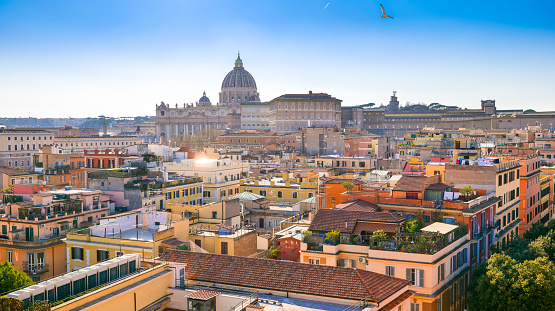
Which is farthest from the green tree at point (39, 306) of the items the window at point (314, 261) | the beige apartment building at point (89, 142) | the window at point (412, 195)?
the beige apartment building at point (89, 142)

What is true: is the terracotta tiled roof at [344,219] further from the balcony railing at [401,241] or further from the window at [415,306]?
the window at [415,306]

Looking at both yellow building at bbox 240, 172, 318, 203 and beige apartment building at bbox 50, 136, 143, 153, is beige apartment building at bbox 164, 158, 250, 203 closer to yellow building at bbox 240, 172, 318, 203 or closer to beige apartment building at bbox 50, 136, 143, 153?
yellow building at bbox 240, 172, 318, 203

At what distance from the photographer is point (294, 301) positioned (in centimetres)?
1270

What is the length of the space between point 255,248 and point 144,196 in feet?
24.0

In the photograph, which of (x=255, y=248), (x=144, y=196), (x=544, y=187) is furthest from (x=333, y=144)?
(x=255, y=248)

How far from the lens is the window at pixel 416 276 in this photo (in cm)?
1636

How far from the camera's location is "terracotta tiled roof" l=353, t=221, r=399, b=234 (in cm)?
1787

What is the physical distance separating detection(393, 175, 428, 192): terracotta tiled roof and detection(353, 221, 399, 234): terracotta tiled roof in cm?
318

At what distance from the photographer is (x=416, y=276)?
1639 cm

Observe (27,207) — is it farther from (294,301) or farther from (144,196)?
(294,301)

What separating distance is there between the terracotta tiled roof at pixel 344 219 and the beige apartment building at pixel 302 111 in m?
81.3

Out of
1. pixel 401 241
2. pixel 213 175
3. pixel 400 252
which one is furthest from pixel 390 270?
pixel 213 175

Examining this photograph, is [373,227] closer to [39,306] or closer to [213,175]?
[39,306]

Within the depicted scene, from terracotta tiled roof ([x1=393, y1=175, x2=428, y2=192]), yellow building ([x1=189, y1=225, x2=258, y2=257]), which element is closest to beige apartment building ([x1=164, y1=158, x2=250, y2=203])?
yellow building ([x1=189, y1=225, x2=258, y2=257])
